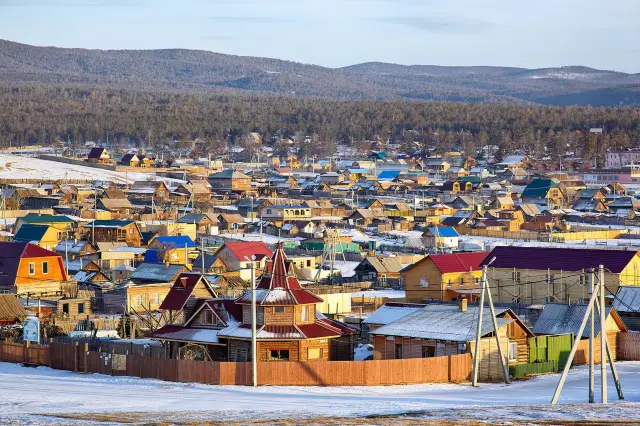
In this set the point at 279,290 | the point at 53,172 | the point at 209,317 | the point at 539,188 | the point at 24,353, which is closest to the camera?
the point at 279,290

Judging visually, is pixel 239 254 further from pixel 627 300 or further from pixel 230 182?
pixel 230 182

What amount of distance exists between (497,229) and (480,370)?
43.8m

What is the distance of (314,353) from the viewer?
95.9ft

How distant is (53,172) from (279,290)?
292ft

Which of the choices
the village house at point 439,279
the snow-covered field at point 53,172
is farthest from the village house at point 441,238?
the snow-covered field at point 53,172

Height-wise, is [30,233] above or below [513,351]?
above

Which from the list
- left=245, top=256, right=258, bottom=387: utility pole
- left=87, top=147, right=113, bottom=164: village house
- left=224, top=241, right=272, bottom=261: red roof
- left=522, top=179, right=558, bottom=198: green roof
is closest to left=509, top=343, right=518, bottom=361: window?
left=245, top=256, right=258, bottom=387: utility pole

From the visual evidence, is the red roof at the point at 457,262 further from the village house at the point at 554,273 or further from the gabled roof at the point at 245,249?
the gabled roof at the point at 245,249

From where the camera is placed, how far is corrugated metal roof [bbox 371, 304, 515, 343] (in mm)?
28953

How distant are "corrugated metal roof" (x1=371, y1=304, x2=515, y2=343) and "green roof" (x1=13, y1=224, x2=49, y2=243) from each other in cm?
2884

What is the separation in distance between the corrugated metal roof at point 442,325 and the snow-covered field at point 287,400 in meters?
1.58

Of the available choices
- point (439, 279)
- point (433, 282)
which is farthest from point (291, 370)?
point (439, 279)

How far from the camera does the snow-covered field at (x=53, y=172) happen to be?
109644 mm

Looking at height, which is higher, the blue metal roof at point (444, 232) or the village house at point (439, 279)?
the blue metal roof at point (444, 232)
